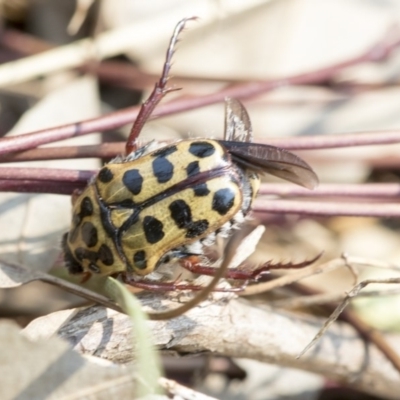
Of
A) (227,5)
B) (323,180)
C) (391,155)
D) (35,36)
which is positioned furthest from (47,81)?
(391,155)

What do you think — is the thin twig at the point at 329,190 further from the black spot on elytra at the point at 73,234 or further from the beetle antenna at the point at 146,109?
the black spot on elytra at the point at 73,234

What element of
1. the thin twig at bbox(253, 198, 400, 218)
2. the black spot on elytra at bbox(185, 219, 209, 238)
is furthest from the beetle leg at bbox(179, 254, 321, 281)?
the thin twig at bbox(253, 198, 400, 218)

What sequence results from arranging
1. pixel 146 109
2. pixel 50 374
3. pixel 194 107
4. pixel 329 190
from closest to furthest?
pixel 50 374
pixel 146 109
pixel 329 190
pixel 194 107

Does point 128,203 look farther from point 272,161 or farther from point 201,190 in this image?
point 272,161

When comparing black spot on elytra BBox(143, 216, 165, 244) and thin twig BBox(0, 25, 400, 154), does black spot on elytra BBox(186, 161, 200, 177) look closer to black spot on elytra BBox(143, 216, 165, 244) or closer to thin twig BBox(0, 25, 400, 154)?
black spot on elytra BBox(143, 216, 165, 244)

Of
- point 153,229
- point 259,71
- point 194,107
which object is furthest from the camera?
→ point 259,71

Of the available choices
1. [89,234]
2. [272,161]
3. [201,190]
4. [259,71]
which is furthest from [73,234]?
[259,71]

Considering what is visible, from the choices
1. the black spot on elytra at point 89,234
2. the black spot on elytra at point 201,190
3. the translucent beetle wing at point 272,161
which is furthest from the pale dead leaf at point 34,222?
the translucent beetle wing at point 272,161

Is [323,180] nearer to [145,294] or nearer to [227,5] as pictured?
[227,5]
